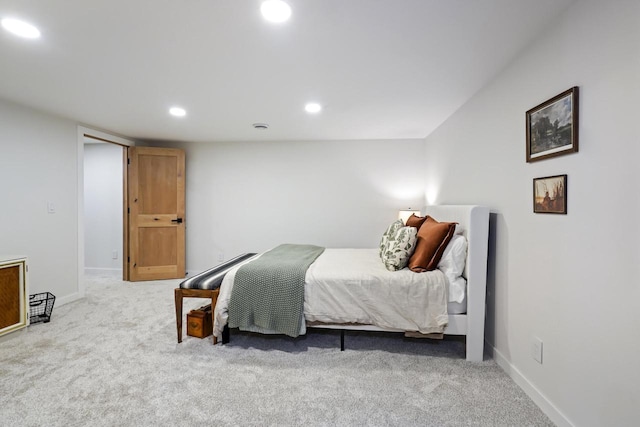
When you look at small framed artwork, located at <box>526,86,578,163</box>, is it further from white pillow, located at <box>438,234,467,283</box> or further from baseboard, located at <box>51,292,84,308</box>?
baseboard, located at <box>51,292,84,308</box>

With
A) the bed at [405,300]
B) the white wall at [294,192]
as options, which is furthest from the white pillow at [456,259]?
the white wall at [294,192]

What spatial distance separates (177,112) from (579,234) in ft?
11.8

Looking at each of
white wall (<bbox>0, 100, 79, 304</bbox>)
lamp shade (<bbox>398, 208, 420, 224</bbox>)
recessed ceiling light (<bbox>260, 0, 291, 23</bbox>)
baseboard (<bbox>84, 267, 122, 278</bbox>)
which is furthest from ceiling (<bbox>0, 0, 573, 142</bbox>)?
baseboard (<bbox>84, 267, 122, 278</bbox>)

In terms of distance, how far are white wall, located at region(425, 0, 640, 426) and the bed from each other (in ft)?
0.50

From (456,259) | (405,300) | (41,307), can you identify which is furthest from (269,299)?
(41,307)

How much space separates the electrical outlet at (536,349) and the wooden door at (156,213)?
4.51m

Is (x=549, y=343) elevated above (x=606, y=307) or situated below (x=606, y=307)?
below

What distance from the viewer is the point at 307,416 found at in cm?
161

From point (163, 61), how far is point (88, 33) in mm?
425

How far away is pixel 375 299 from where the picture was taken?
89.3 inches

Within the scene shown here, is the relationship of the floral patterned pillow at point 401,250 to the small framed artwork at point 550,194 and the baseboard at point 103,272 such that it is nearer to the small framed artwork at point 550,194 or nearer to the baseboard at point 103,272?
the small framed artwork at point 550,194

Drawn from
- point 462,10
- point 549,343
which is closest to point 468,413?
point 549,343

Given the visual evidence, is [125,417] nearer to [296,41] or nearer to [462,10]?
[296,41]

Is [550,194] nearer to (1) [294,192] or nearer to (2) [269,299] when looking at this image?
(2) [269,299]
